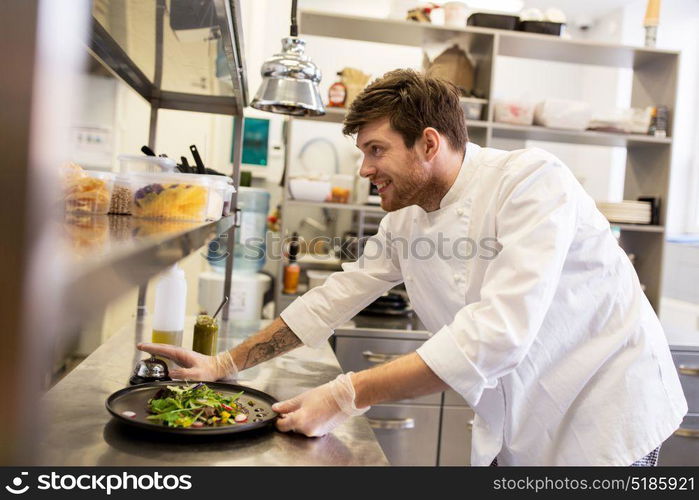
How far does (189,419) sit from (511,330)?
62 centimetres

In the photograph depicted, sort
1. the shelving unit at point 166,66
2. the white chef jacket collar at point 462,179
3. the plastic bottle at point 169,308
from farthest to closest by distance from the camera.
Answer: the plastic bottle at point 169,308 → the white chef jacket collar at point 462,179 → the shelving unit at point 166,66

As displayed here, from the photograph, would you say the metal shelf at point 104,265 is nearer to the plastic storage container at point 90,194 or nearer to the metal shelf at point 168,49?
the plastic storage container at point 90,194

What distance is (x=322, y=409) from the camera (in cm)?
128

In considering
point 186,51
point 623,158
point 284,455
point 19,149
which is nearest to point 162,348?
point 284,455

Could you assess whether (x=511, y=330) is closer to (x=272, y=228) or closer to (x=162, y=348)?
(x=162, y=348)

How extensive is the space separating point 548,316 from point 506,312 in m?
0.29

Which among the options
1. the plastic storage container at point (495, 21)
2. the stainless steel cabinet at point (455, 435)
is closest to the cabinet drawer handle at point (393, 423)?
the stainless steel cabinet at point (455, 435)

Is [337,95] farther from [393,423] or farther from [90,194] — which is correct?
[90,194]

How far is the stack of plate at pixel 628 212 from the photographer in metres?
3.50

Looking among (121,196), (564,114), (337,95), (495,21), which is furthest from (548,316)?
(495,21)

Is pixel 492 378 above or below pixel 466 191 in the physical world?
below

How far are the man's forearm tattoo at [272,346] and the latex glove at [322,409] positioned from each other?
455 mm

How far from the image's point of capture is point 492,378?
4.25 feet

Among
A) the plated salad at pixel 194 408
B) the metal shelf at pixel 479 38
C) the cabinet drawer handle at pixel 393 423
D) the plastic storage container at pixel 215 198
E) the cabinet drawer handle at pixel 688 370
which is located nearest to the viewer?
the plated salad at pixel 194 408
